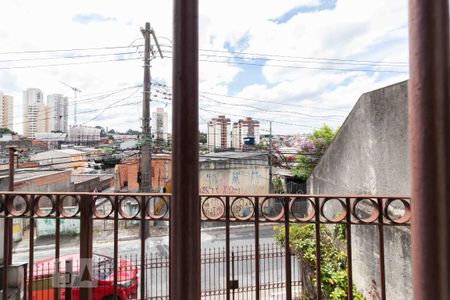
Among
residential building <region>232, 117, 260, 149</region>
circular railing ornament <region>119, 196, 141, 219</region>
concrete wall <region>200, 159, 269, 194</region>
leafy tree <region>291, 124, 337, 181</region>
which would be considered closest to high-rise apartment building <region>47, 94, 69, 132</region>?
concrete wall <region>200, 159, 269, 194</region>

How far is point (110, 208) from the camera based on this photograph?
1.25m

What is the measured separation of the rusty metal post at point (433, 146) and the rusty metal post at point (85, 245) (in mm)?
1389

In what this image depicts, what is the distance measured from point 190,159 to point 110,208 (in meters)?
0.53

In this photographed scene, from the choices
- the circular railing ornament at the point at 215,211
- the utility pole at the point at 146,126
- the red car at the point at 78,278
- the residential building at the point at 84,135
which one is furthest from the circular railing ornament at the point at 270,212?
the residential building at the point at 84,135

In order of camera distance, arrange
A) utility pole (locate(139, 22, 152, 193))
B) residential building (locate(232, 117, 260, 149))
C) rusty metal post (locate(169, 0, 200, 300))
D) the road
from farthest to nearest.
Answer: residential building (locate(232, 117, 260, 149)) → utility pole (locate(139, 22, 152, 193)) → the road → rusty metal post (locate(169, 0, 200, 300))

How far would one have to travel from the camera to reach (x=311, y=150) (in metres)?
10.0

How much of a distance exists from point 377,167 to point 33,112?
8571mm

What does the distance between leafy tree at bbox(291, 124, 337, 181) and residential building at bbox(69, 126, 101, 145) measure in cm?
702

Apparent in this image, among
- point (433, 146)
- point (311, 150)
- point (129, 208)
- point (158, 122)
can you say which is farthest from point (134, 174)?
point (433, 146)

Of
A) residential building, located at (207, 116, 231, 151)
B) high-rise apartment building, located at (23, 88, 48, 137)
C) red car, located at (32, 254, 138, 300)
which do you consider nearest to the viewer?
red car, located at (32, 254, 138, 300)

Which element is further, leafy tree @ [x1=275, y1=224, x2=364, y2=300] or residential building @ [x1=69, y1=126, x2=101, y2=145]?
residential building @ [x1=69, y1=126, x2=101, y2=145]

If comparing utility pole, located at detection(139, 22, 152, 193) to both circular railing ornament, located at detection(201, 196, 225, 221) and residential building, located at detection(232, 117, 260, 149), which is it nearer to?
residential building, located at detection(232, 117, 260, 149)

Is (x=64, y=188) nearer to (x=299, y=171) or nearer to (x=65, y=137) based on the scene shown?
(x=65, y=137)

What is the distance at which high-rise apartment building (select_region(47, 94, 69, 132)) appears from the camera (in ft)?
25.6
